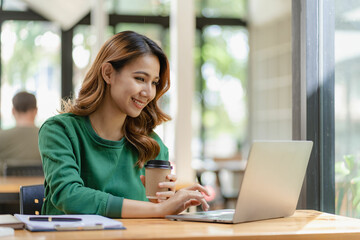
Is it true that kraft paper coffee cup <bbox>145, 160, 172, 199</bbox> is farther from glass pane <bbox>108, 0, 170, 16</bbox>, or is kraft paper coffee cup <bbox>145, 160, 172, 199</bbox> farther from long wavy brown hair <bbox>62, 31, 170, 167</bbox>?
glass pane <bbox>108, 0, 170, 16</bbox>

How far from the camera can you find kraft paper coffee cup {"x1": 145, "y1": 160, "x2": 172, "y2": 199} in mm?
1777

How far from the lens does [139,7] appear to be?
9461 mm

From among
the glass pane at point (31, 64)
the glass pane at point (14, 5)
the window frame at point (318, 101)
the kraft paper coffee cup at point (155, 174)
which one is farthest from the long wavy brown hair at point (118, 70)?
the glass pane at point (14, 5)

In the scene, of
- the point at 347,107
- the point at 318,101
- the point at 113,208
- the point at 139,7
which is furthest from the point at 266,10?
the point at 113,208

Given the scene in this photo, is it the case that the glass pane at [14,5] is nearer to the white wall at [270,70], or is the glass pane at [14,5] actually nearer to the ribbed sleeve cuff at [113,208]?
the white wall at [270,70]

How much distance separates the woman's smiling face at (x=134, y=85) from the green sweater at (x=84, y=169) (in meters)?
0.14

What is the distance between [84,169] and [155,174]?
0.33 meters

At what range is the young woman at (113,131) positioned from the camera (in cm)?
184

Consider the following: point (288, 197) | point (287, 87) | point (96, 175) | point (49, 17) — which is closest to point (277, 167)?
point (288, 197)

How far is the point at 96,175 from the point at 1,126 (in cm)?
686

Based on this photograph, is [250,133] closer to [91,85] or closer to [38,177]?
[38,177]

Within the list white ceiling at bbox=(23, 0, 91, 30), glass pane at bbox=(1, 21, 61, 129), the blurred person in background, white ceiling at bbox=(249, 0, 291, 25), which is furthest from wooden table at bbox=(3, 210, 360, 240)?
white ceiling at bbox=(249, 0, 291, 25)

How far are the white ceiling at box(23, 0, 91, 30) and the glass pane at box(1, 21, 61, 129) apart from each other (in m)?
0.17

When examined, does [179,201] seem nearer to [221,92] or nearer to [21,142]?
[21,142]
